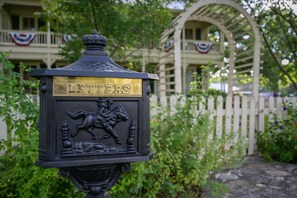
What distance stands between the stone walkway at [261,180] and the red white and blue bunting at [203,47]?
10.8 m

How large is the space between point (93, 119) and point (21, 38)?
1275 cm

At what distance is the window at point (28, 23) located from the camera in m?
14.6

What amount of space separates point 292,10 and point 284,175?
125 inches

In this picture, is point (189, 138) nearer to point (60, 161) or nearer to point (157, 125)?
point (157, 125)

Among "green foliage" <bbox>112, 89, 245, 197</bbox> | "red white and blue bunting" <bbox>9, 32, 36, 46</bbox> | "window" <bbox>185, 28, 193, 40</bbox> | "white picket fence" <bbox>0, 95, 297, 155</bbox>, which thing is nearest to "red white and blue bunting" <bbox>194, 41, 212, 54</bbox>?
"window" <bbox>185, 28, 193, 40</bbox>

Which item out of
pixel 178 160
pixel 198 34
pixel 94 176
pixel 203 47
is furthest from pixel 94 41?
pixel 198 34

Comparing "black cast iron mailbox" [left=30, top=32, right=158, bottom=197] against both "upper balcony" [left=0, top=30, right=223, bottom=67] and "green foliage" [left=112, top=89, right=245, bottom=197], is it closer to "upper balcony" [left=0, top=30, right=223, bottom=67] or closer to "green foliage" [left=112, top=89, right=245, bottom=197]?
"green foliage" [left=112, top=89, right=245, bottom=197]

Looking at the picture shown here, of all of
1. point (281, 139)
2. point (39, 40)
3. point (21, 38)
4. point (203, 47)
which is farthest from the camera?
point (203, 47)

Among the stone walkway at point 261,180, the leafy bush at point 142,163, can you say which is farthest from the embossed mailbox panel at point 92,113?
the stone walkway at point 261,180

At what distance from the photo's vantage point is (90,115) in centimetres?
168

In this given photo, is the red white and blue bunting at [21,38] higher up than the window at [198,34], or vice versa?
the window at [198,34]

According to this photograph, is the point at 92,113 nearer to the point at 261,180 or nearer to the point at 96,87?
the point at 96,87

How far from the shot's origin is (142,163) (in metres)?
2.46

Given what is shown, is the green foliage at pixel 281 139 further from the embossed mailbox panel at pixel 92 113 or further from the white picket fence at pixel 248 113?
the embossed mailbox panel at pixel 92 113
